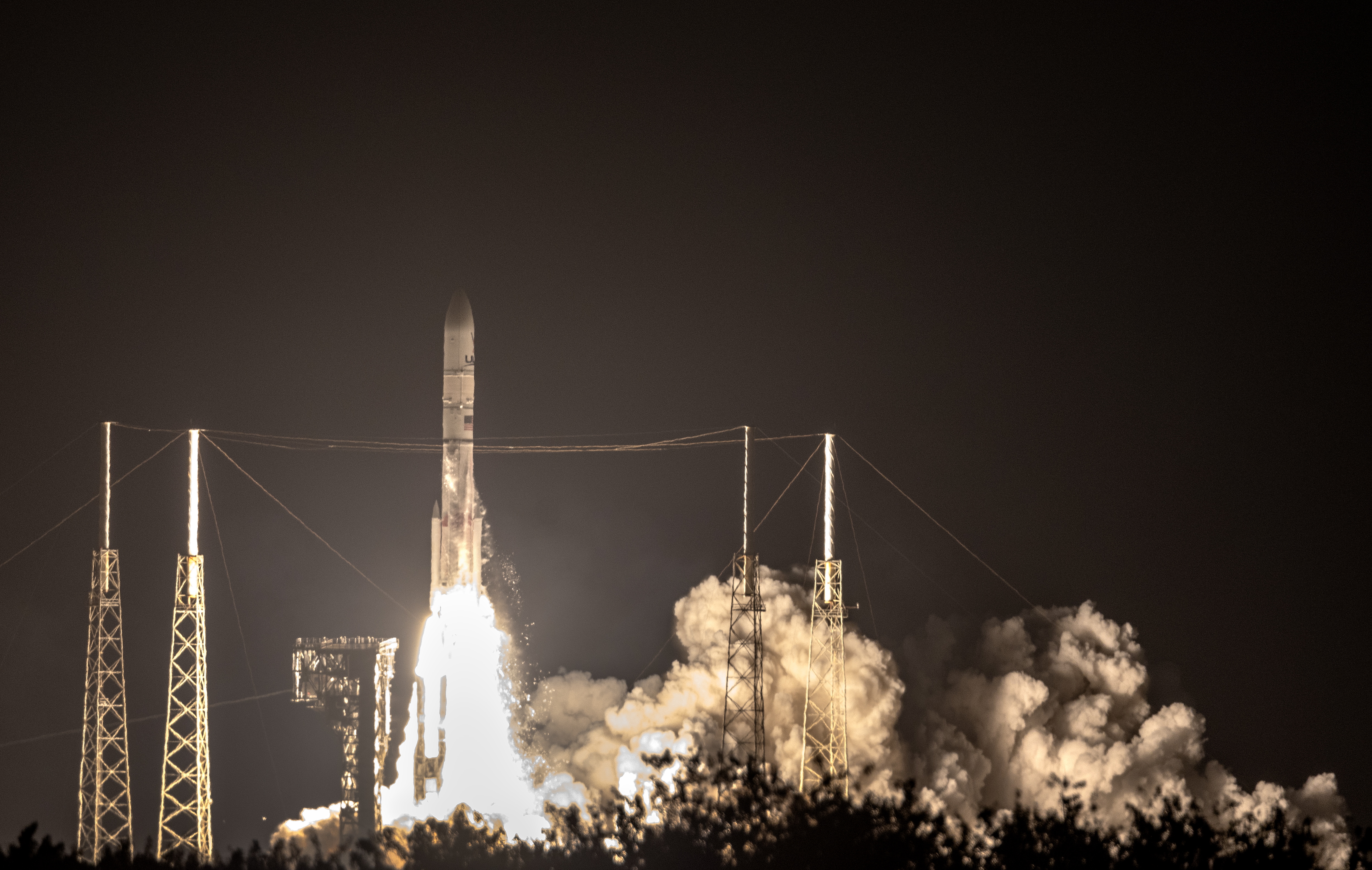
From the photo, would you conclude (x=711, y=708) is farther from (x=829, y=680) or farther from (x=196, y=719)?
(x=196, y=719)

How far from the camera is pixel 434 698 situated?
3544cm

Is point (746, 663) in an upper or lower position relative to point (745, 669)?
upper

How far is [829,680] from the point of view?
3684cm

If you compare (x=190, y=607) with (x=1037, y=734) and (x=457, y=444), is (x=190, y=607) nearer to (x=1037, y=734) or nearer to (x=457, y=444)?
(x=457, y=444)

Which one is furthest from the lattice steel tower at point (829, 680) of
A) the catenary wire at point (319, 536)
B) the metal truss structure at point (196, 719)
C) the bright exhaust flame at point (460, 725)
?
the catenary wire at point (319, 536)

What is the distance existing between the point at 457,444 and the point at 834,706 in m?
11.3

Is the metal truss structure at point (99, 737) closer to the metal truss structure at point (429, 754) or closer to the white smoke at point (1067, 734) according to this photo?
the metal truss structure at point (429, 754)

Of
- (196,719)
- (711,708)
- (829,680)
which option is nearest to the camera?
(196,719)

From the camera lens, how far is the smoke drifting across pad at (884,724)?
3584 centimetres

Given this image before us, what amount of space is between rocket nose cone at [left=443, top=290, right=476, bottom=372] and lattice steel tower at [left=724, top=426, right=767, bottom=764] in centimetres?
742

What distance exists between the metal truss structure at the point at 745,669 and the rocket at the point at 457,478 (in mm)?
6789

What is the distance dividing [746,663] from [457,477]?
9.53 m

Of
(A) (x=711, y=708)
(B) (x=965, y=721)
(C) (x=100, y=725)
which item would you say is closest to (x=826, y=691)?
(A) (x=711, y=708)

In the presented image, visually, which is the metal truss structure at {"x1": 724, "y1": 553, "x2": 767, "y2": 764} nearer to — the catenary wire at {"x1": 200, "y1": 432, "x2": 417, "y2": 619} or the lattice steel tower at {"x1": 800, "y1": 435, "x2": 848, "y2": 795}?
the lattice steel tower at {"x1": 800, "y1": 435, "x2": 848, "y2": 795}
